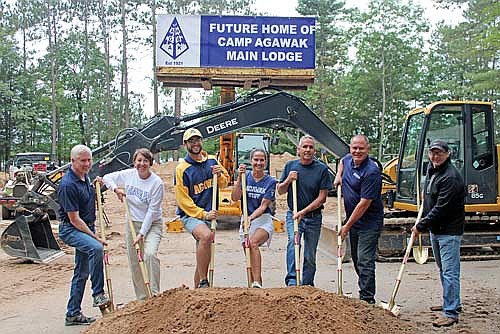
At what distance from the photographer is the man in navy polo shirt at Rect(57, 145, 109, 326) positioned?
20.9ft

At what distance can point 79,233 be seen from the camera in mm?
6461

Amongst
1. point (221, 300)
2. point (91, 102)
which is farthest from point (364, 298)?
point (91, 102)

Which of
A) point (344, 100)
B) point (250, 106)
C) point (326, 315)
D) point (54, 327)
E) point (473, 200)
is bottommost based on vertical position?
point (54, 327)

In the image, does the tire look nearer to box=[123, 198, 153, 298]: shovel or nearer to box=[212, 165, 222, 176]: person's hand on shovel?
box=[123, 198, 153, 298]: shovel

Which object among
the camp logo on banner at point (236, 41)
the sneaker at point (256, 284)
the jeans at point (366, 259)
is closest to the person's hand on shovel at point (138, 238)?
the sneaker at point (256, 284)

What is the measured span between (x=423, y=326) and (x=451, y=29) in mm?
30358

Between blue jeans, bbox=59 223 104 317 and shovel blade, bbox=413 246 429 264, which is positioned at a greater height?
blue jeans, bbox=59 223 104 317

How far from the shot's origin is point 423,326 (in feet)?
20.7

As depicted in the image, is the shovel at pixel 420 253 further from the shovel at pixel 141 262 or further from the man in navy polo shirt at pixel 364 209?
the shovel at pixel 141 262

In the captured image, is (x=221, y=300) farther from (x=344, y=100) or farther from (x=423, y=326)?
(x=344, y=100)

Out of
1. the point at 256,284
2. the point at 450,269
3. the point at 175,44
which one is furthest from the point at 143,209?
the point at 175,44

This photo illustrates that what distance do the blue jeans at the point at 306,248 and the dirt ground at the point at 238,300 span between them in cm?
66

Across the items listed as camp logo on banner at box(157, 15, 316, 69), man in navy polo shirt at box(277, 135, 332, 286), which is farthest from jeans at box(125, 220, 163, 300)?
camp logo on banner at box(157, 15, 316, 69)

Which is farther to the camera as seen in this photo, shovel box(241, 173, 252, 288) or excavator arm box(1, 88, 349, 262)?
excavator arm box(1, 88, 349, 262)
